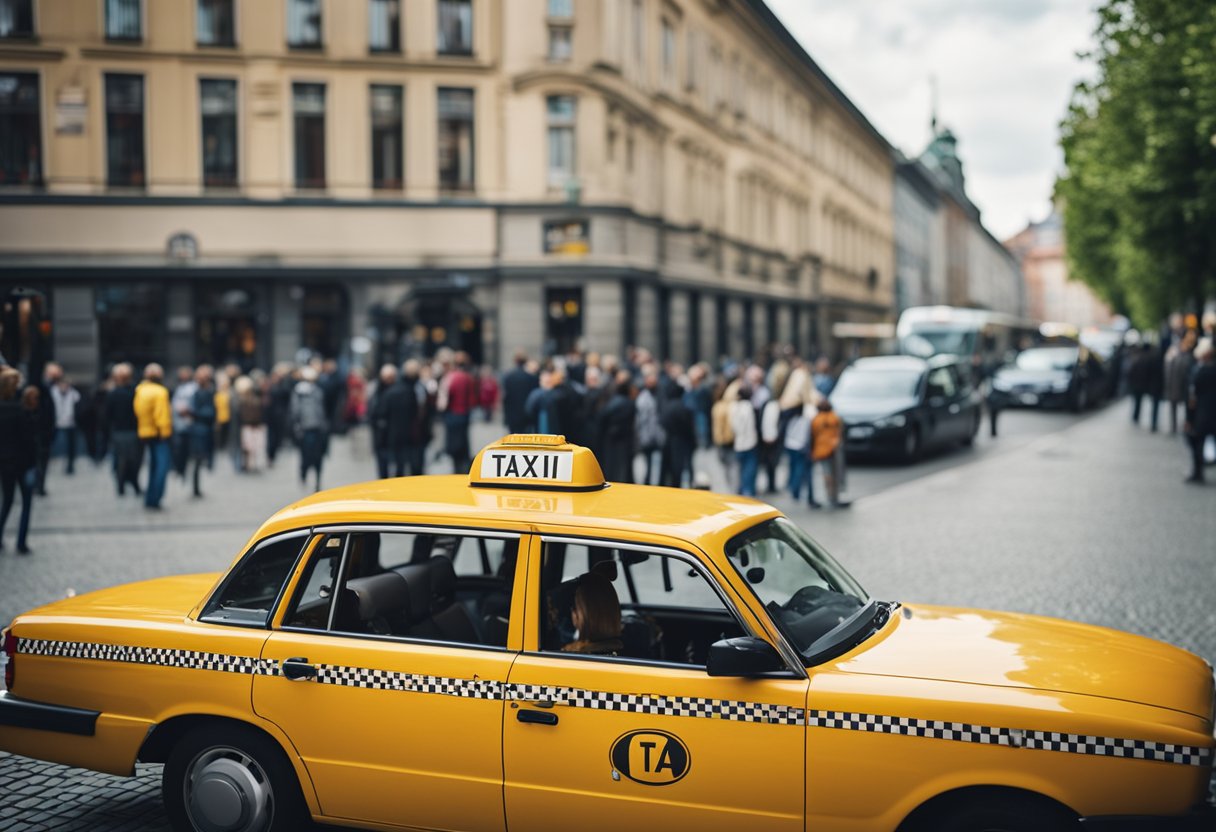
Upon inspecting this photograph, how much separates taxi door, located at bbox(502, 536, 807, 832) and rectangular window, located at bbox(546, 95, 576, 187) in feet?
93.5

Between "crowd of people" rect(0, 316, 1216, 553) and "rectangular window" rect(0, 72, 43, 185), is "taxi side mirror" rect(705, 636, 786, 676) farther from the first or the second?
"rectangular window" rect(0, 72, 43, 185)

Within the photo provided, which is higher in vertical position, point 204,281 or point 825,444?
point 204,281

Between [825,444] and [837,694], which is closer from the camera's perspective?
[837,694]

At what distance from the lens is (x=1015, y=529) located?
46.8 ft

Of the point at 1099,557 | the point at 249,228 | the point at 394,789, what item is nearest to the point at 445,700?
the point at 394,789

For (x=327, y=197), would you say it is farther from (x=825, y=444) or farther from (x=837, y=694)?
(x=837, y=694)

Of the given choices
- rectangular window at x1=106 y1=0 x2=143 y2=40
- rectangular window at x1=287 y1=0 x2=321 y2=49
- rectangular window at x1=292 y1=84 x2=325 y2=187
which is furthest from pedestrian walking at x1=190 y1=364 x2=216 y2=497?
rectangular window at x1=287 y1=0 x2=321 y2=49

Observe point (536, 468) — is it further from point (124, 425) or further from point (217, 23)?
point (217, 23)


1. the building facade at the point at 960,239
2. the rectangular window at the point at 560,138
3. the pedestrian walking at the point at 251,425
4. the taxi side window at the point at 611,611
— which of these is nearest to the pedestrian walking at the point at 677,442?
the pedestrian walking at the point at 251,425

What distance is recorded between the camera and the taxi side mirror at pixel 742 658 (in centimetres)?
425

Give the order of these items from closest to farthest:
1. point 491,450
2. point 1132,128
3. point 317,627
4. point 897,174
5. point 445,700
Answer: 1. point 445,700
2. point 317,627
3. point 491,450
4. point 1132,128
5. point 897,174

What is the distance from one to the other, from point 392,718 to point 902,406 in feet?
60.4

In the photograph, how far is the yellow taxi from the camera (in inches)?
163

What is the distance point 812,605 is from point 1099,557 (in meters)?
8.31
